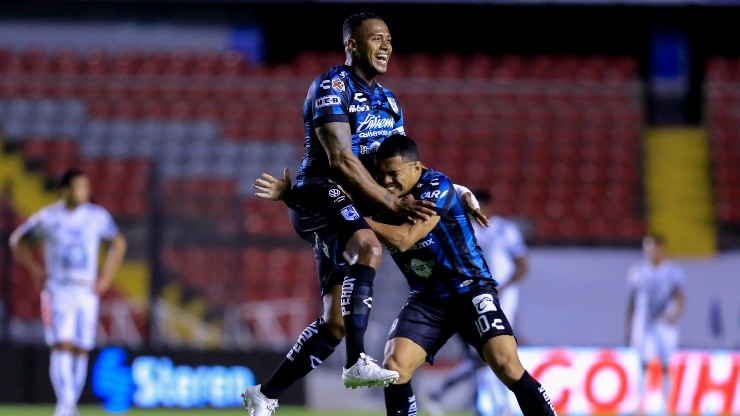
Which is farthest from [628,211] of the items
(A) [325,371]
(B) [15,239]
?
(B) [15,239]

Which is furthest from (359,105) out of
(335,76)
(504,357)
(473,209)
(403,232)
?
(504,357)

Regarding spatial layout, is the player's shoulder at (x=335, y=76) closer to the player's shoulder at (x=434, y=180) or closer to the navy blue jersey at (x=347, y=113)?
the navy blue jersey at (x=347, y=113)

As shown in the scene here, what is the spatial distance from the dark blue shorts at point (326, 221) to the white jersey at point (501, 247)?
14.2ft

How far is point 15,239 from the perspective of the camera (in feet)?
34.7

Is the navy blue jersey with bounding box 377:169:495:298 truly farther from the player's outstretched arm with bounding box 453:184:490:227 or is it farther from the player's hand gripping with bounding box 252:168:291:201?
the player's hand gripping with bounding box 252:168:291:201

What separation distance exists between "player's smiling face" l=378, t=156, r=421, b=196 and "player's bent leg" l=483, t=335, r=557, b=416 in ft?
2.94

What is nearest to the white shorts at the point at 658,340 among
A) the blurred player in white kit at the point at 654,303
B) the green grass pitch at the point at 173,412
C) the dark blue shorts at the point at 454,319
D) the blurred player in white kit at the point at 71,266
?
the blurred player in white kit at the point at 654,303

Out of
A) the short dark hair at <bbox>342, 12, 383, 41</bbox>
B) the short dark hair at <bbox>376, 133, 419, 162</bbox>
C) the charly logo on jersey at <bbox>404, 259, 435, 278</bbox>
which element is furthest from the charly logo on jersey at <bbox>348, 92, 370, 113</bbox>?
the charly logo on jersey at <bbox>404, 259, 435, 278</bbox>

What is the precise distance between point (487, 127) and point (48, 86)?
6673 millimetres

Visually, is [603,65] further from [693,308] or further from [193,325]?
[193,325]

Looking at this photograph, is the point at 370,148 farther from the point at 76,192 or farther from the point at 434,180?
the point at 76,192

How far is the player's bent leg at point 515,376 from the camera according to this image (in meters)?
6.13

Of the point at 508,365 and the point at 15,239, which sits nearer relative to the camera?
the point at 508,365

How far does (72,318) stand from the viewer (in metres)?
10.2
